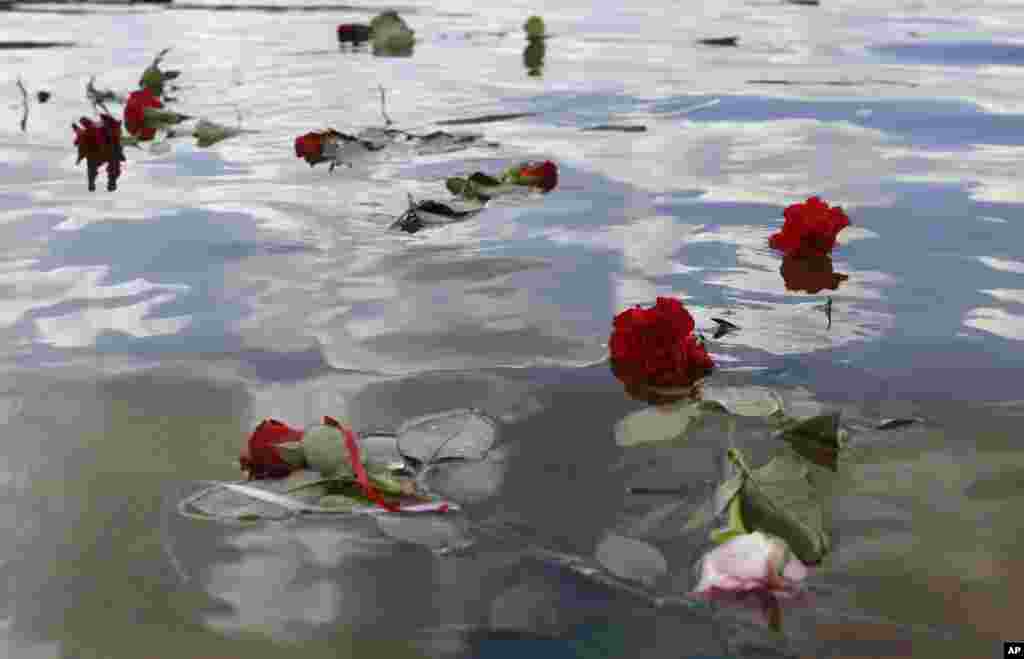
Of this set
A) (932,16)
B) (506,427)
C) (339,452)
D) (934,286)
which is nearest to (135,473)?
(339,452)

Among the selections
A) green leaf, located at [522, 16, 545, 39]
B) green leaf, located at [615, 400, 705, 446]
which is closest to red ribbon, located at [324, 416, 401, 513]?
green leaf, located at [615, 400, 705, 446]

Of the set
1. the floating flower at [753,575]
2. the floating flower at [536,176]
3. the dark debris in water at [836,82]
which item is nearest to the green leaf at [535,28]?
the dark debris in water at [836,82]

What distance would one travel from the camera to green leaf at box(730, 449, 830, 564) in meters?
1.68

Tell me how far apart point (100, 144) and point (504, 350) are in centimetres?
291

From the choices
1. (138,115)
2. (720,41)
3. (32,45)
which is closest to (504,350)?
(138,115)

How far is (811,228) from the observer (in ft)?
10.0

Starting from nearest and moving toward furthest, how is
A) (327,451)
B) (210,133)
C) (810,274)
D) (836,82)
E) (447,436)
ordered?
(327,451) → (447,436) → (810,274) → (210,133) → (836,82)

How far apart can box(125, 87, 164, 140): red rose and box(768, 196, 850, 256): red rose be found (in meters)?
3.28

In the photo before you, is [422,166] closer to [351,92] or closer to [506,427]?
[351,92]

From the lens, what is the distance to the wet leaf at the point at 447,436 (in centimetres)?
203

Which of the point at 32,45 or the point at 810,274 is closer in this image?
the point at 810,274

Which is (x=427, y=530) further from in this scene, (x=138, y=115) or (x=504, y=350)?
(x=138, y=115)

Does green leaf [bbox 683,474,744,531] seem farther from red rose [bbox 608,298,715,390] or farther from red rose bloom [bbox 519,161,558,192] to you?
red rose bloom [bbox 519,161,558,192]

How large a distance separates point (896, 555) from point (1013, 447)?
467mm
